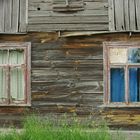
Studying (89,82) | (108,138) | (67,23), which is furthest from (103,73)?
(108,138)

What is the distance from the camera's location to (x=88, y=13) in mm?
14977

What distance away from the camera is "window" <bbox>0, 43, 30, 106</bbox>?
1502 cm

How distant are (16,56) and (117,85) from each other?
2.75m

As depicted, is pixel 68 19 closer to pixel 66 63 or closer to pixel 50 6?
pixel 50 6

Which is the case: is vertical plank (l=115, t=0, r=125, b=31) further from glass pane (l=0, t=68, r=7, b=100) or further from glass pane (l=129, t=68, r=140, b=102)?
glass pane (l=0, t=68, r=7, b=100)

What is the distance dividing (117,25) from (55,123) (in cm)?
298

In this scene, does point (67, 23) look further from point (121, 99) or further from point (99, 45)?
point (121, 99)

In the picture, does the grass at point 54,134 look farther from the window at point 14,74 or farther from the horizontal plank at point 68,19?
the horizontal plank at point 68,19

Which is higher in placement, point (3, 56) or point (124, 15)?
point (124, 15)

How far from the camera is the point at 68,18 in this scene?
15.0 m

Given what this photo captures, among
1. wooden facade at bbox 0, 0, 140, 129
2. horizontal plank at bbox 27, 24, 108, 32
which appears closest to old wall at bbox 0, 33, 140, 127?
wooden facade at bbox 0, 0, 140, 129

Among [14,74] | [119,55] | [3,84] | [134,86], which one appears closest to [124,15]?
[119,55]

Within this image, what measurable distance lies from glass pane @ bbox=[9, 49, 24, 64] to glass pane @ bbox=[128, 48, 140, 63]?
2823 millimetres

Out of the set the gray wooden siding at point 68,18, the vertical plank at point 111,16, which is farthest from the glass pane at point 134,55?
the gray wooden siding at point 68,18
